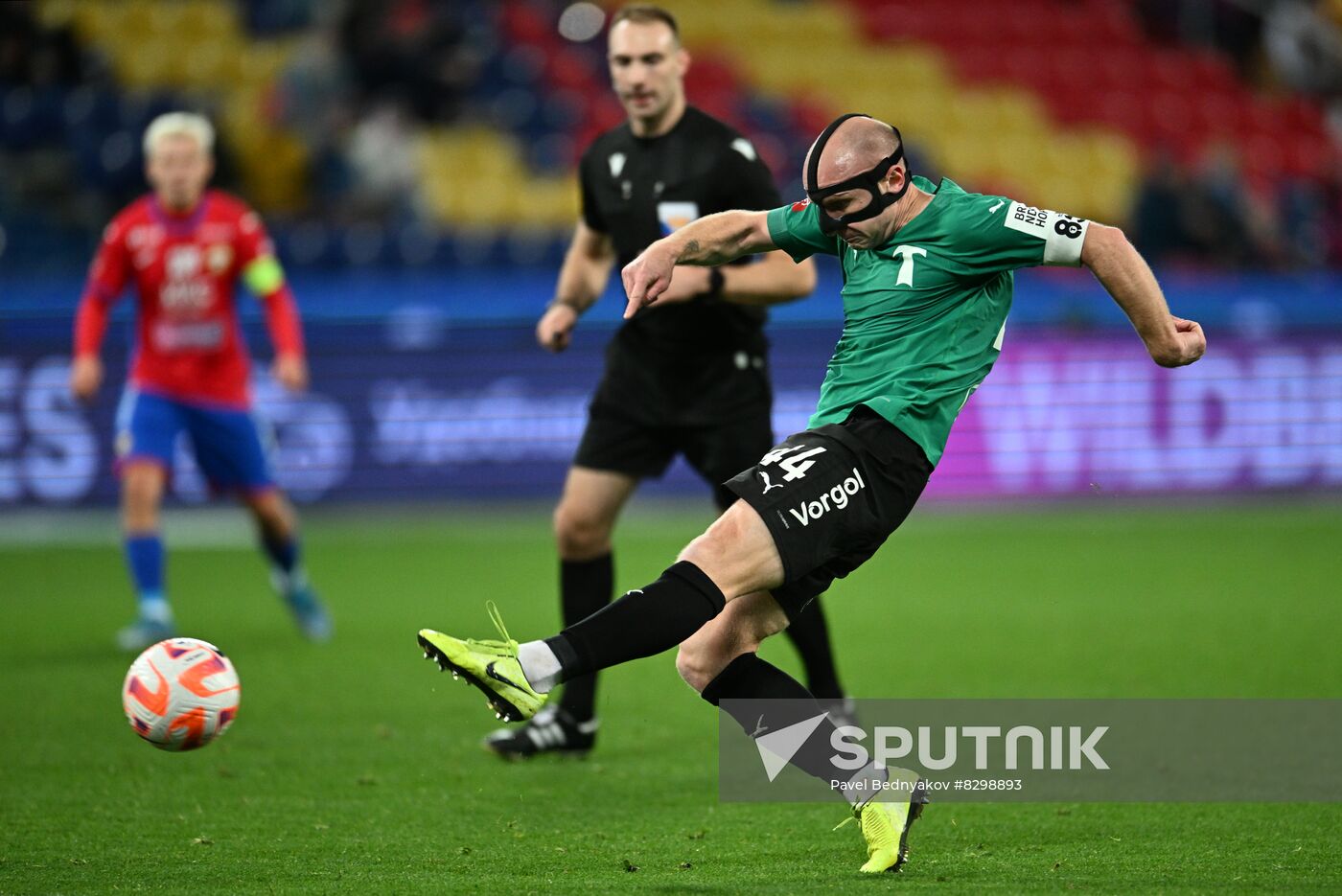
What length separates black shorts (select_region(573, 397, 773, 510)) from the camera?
255 inches

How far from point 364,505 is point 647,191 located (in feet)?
26.2

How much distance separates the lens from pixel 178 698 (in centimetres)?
523

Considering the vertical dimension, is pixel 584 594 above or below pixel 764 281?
below

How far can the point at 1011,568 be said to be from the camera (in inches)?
446

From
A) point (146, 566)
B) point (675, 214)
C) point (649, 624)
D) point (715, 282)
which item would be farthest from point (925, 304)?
point (146, 566)

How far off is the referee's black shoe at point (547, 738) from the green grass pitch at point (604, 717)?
10 centimetres

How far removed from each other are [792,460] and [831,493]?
0.14 m

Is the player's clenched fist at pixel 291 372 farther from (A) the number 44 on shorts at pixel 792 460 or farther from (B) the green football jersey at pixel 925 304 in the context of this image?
(A) the number 44 on shorts at pixel 792 460

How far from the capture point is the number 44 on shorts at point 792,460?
4.69 meters

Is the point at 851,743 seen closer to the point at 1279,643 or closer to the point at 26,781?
the point at 26,781

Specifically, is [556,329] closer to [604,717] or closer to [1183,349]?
[604,717]

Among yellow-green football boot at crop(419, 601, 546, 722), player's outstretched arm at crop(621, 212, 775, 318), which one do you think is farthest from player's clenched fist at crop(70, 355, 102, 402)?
yellow-green football boot at crop(419, 601, 546, 722)

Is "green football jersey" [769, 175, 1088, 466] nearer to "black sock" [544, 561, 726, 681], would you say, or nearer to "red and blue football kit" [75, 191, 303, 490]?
"black sock" [544, 561, 726, 681]

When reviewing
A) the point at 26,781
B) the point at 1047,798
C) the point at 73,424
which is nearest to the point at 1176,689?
the point at 1047,798
